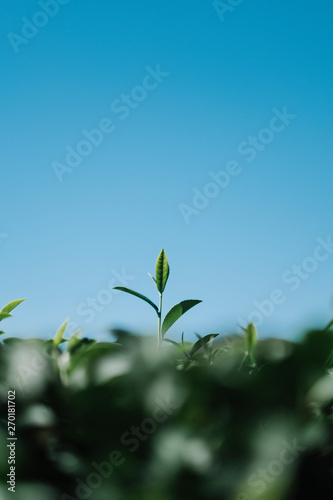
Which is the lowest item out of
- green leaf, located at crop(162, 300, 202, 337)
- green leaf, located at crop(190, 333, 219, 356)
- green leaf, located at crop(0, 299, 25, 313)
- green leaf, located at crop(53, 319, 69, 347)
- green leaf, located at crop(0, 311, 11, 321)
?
green leaf, located at crop(190, 333, 219, 356)

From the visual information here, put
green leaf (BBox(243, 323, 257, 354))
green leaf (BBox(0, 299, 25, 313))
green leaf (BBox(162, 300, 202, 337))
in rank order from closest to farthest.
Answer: green leaf (BBox(243, 323, 257, 354)) < green leaf (BBox(162, 300, 202, 337)) < green leaf (BBox(0, 299, 25, 313))

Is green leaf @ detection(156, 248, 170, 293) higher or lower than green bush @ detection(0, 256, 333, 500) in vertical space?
higher

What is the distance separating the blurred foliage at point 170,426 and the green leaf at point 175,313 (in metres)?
0.19

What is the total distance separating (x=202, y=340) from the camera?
97 centimetres

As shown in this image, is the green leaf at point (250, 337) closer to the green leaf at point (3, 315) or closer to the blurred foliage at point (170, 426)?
the blurred foliage at point (170, 426)

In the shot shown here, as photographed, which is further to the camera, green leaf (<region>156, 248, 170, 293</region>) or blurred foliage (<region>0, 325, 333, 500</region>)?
green leaf (<region>156, 248, 170, 293</region>)

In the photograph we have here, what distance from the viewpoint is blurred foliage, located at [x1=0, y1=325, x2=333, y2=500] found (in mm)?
→ 509

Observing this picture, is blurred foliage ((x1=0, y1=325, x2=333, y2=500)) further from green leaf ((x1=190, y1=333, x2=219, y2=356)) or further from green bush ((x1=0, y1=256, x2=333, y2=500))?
green leaf ((x1=190, y1=333, x2=219, y2=356))

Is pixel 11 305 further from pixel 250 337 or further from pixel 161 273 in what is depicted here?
pixel 250 337

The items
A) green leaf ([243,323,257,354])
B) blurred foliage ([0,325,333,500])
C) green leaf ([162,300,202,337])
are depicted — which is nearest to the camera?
blurred foliage ([0,325,333,500])

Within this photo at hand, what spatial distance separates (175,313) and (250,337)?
0.54ft

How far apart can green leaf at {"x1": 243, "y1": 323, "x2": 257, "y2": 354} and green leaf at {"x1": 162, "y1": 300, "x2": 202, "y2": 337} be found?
0.14 m

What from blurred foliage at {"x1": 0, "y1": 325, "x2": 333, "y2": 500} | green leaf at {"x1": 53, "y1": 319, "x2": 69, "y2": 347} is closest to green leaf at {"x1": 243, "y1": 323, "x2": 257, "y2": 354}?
blurred foliage at {"x1": 0, "y1": 325, "x2": 333, "y2": 500}

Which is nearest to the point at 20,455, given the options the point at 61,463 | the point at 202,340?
the point at 61,463
